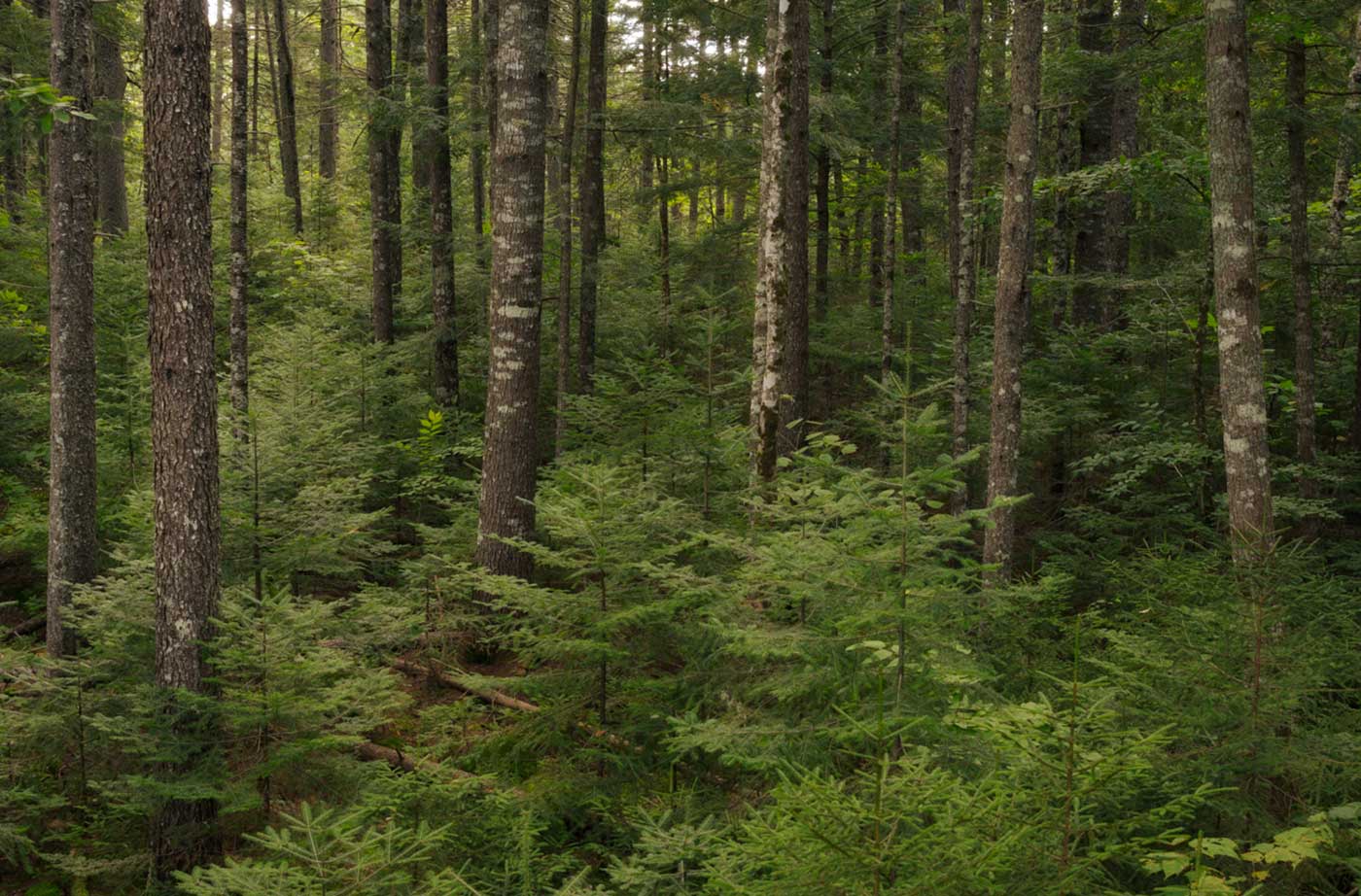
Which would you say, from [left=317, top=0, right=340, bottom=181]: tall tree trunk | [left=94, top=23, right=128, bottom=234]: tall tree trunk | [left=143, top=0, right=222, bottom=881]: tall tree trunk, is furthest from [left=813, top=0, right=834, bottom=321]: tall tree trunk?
[left=94, top=23, right=128, bottom=234]: tall tree trunk

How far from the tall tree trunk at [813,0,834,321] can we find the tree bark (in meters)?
8.20

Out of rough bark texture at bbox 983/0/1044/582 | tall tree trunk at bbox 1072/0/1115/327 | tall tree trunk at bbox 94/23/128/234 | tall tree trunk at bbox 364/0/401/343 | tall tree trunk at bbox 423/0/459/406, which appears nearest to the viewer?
rough bark texture at bbox 983/0/1044/582

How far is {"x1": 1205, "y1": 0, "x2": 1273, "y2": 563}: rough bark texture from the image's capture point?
7.30 meters

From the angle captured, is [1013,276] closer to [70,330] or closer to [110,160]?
[70,330]

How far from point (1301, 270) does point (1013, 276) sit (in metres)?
4.19

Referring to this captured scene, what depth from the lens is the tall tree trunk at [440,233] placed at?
14.1 m

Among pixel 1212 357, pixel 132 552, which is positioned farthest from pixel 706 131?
pixel 132 552

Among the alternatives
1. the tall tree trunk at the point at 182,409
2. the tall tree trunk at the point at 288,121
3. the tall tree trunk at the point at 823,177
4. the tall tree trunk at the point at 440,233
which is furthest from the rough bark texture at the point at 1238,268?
the tall tree trunk at the point at 288,121

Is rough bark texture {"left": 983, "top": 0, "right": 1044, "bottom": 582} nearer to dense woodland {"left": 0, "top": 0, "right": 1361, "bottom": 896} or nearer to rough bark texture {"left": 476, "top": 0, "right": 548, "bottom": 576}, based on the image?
dense woodland {"left": 0, "top": 0, "right": 1361, "bottom": 896}

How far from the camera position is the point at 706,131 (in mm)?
15289

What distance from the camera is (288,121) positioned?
20.3 m

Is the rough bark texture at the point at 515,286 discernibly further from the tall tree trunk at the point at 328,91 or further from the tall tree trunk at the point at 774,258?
the tall tree trunk at the point at 328,91

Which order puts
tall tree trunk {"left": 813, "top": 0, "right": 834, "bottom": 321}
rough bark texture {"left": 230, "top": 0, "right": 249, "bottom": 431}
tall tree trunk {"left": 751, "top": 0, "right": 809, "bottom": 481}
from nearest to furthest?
1. tall tree trunk {"left": 751, "top": 0, "right": 809, "bottom": 481}
2. rough bark texture {"left": 230, "top": 0, "right": 249, "bottom": 431}
3. tall tree trunk {"left": 813, "top": 0, "right": 834, "bottom": 321}

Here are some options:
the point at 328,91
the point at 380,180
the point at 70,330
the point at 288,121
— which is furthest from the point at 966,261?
the point at 328,91
